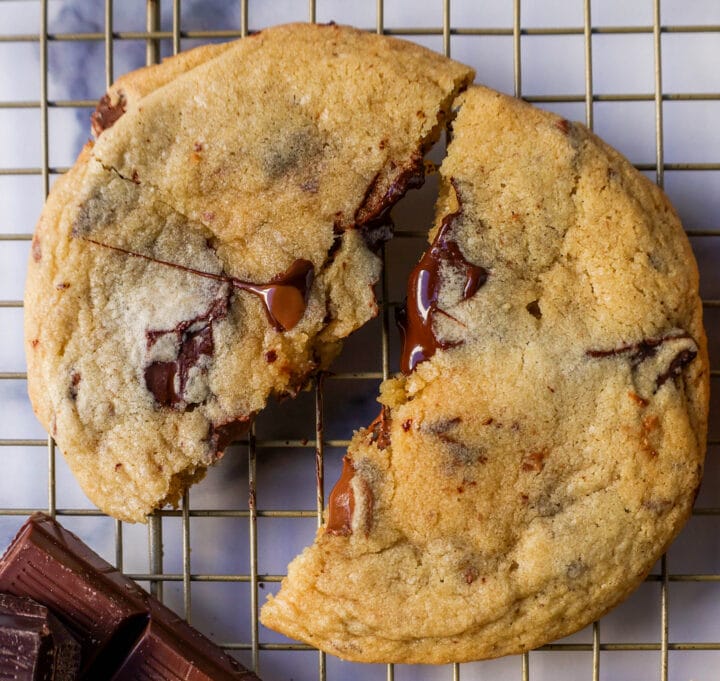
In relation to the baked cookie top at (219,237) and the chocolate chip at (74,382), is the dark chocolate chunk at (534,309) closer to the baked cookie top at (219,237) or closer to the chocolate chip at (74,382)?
the baked cookie top at (219,237)

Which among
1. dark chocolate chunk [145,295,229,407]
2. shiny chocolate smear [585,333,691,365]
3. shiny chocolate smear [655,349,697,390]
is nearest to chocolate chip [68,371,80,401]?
dark chocolate chunk [145,295,229,407]

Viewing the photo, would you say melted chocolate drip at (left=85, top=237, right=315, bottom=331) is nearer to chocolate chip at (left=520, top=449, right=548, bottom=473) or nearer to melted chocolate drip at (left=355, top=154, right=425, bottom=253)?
melted chocolate drip at (left=355, top=154, right=425, bottom=253)

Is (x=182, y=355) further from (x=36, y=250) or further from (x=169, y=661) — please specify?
(x=169, y=661)

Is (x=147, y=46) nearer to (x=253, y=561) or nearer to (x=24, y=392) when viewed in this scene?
(x=24, y=392)

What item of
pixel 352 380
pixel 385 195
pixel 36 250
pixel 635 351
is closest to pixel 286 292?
pixel 385 195

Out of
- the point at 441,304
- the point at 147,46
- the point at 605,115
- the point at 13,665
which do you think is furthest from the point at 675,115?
the point at 13,665

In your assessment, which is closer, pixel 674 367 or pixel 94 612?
pixel 674 367
